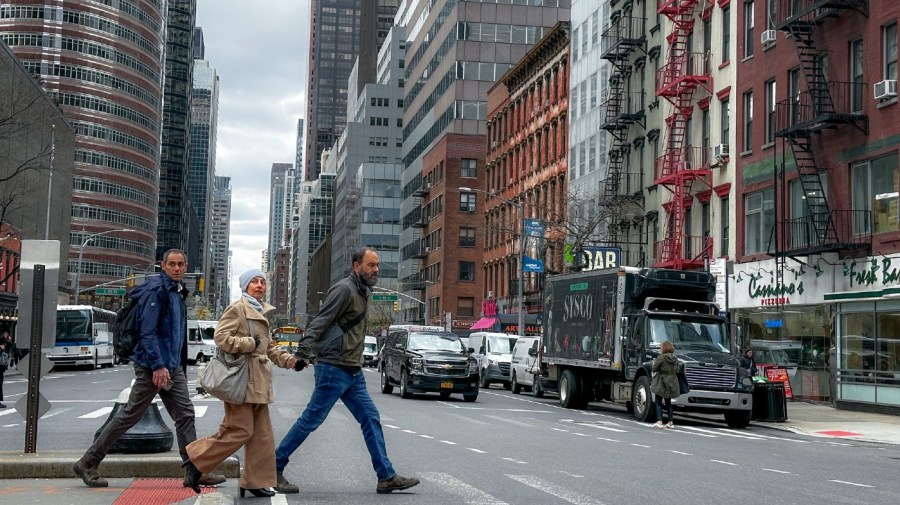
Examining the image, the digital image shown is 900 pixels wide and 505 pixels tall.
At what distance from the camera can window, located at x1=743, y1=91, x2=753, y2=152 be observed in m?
37.1

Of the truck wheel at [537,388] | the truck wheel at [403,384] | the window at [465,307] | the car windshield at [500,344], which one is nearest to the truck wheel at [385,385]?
the truck wheel at [403,384]

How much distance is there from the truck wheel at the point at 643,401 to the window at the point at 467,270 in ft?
222

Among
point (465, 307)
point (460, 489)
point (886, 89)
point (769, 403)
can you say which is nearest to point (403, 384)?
point (769, 403)

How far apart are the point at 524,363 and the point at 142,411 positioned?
90.6 feet

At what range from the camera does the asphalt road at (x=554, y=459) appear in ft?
34.6

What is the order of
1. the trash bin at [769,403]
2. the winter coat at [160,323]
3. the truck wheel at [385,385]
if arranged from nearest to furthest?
1. the winter coat at [160,323]
2. the trash bin at [769,403]
3. the truck wheel at [385,385]

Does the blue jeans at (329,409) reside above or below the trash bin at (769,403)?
above

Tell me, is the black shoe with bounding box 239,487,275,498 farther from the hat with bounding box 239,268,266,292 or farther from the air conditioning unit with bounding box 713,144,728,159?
the air conditioning unit with bounding box 713,144,728,159

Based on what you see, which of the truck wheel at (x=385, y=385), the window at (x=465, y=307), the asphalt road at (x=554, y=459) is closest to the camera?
the asphalt road at (x=554, y=459)

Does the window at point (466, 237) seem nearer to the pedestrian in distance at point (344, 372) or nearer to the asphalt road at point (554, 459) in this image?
the asphalt road at point (554, 459)

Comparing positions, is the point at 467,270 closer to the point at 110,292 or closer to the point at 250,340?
the point at 110,292

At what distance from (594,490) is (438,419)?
11.1 meters

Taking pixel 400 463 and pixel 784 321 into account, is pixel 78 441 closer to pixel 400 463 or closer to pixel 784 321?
pixel 400 463

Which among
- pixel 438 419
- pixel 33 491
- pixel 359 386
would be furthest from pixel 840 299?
pixel 33 491
